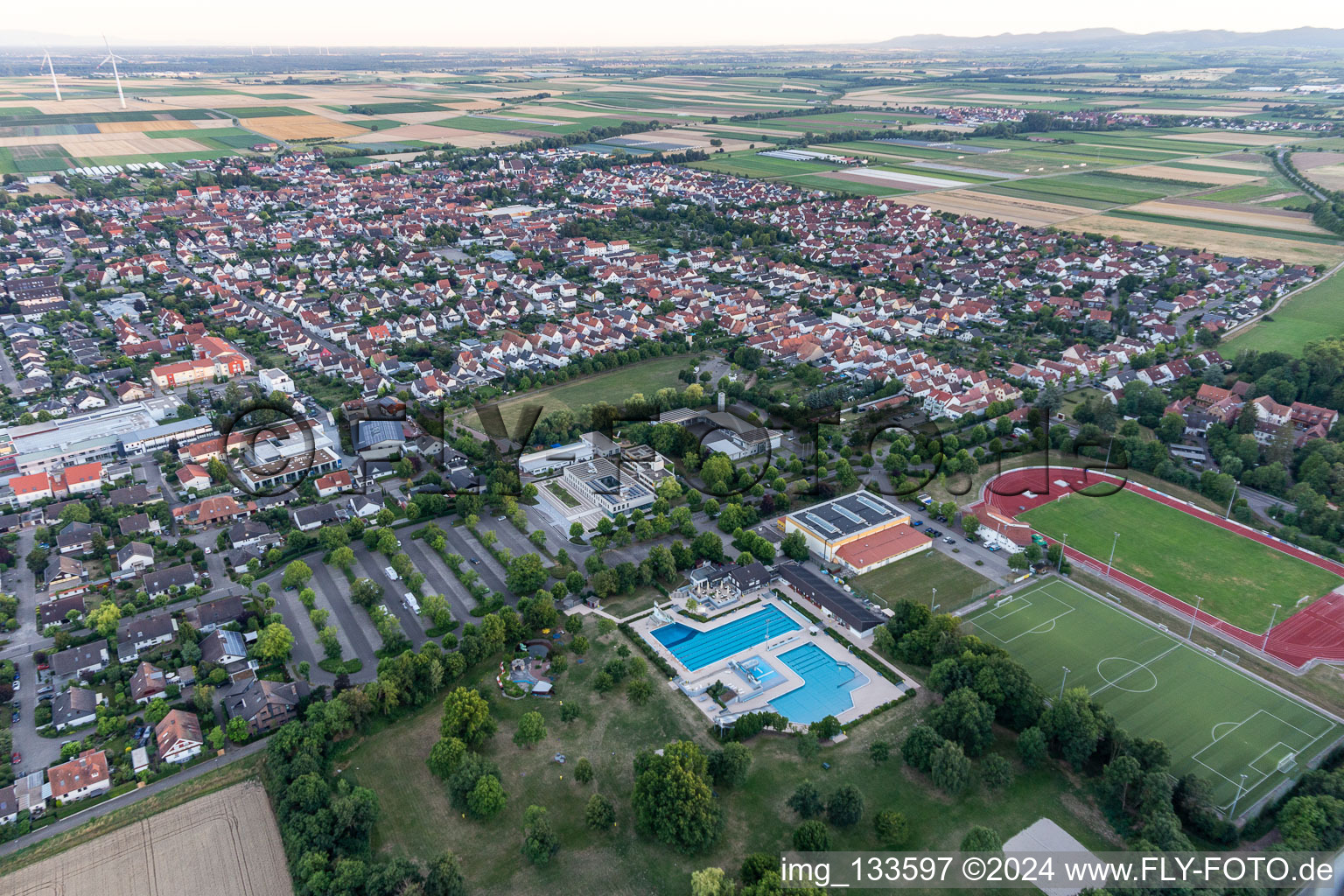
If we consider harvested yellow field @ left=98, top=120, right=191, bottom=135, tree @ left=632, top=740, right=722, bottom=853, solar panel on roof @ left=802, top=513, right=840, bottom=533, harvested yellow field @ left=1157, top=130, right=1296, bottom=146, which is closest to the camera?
tree @ left=632, top=740, right=722, bottom=853

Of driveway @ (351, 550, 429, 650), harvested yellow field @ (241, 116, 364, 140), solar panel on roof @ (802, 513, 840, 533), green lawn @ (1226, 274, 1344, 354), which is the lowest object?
driveway @ (351, 550, 429, 650)

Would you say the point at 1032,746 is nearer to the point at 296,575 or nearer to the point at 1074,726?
the point at 1074,726

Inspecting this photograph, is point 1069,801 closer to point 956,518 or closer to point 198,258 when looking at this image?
point 956,518

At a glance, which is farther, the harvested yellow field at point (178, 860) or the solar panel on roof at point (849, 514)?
the solar panel on roof at point (849, 514)

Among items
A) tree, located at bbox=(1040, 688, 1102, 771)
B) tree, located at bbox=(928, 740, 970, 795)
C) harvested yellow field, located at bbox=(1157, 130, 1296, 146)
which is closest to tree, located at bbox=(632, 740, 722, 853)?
tree, located at bbox=(928, 740, 970, 795)

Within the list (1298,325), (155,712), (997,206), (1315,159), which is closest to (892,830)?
(155,712)

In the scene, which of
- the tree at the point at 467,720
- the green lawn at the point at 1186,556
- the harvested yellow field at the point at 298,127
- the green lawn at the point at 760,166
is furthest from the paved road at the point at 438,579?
the harvested yellow field at the point at 298,127

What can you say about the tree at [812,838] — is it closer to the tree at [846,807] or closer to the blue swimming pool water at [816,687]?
the tree at [846,807]

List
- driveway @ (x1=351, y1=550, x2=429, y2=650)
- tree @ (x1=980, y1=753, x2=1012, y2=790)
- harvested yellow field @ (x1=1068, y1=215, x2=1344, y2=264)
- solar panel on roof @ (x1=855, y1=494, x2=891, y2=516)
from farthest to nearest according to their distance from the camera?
harvested yellow field @ (x1=1068, y1=215, x2=1344, y2=264)
solar panel on roof @ (x1=855, y1=494, x2=891, y2=516)
driveway @ (x1=351, y1=550, x2=429, y2=650)
tree @ (x1=980, y1=753, x2=1012, y2=790)

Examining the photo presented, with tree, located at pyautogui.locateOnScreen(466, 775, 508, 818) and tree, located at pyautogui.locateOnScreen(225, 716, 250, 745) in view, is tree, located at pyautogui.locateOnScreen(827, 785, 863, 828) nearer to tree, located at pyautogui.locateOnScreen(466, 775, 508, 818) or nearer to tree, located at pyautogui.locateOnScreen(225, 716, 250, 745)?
tree, located at pyautogui.locateOnScreen(466, 775, 508, 818)
